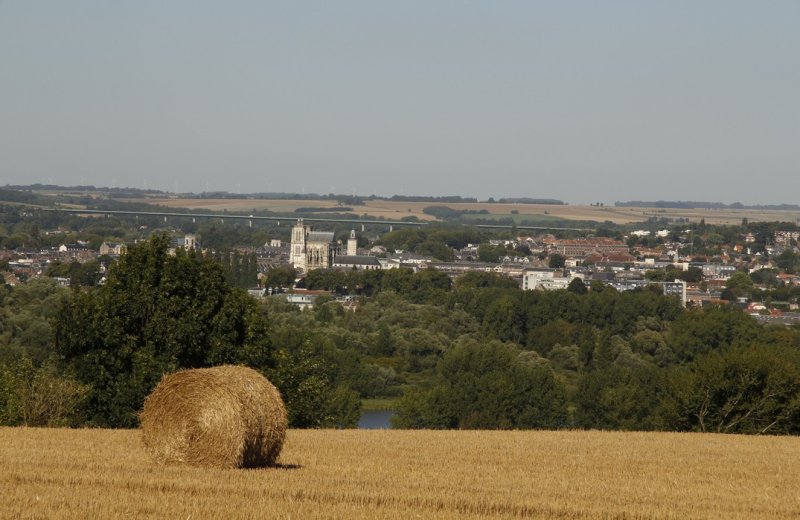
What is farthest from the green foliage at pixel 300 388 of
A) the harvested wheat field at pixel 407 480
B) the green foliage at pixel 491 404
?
the green foliage at pixel 491 404

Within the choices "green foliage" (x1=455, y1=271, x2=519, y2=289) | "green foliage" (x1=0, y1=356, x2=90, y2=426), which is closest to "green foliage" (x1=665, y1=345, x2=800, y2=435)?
"green foliage" (x1=0, y1=356, x2=90, y2=426)

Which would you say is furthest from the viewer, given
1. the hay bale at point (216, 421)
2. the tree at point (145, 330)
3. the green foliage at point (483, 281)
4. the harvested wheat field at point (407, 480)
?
the green foliage at point (483, 281)

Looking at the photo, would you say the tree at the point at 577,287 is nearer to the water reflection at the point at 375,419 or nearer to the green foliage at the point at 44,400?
the water reflection at the point at 375,419

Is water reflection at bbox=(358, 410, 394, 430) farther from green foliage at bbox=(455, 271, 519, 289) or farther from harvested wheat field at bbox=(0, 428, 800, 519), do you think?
green foliage at bbox=(455, 271, 519, 289)

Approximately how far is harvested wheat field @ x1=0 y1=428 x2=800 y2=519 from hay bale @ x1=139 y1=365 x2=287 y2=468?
29cm

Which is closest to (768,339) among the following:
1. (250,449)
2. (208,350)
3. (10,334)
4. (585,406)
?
(585,406)

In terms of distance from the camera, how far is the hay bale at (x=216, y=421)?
20.0 meters

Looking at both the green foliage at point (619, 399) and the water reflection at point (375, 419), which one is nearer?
the green foliage at point (619, 399)

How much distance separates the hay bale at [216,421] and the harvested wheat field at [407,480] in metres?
0.29

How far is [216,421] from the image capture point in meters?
20.1

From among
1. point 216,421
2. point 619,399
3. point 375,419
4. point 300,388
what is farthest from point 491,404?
point 216,421

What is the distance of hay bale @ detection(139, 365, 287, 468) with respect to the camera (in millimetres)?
19984

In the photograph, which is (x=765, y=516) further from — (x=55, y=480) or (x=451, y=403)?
(x=451, y=403)

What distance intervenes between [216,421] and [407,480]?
2.59 m
